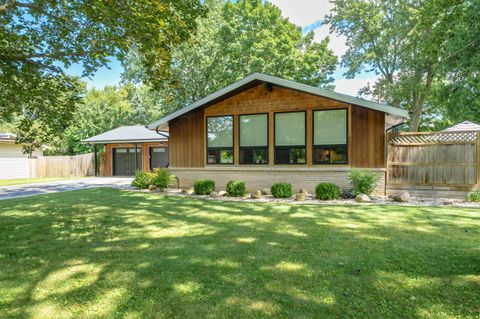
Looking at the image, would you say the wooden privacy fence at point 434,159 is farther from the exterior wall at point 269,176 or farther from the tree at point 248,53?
the tree at point 248,53

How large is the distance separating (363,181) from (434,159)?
266 centimetres

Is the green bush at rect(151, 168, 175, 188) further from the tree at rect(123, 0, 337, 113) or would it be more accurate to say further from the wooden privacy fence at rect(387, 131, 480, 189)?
the tree at rect(123, 0, 337, 113)

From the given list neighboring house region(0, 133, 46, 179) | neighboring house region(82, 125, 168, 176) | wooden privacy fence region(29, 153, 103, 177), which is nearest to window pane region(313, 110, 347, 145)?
neighboring house region(82, 125, 168, 176)

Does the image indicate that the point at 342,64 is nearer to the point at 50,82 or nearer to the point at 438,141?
the point at 438,141

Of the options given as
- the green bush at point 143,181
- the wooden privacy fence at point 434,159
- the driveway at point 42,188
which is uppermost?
the wooden privacy fence at point 434,159

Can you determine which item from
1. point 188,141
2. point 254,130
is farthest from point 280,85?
point 188,141

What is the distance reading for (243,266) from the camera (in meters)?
3.46

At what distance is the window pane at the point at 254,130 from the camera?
1043 cm

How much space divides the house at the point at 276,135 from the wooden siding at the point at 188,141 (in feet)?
0.13

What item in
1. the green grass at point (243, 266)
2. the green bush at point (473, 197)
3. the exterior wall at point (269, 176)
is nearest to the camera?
the green grass at point (243, 266)

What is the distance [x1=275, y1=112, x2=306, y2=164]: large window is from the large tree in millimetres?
4743

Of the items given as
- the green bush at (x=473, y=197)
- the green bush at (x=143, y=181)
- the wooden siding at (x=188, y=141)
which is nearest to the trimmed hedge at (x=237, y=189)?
the wooden siding at (x=188, y=141)

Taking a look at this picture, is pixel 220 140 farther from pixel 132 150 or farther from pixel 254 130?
pixel 132 150

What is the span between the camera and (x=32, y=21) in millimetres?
6199
